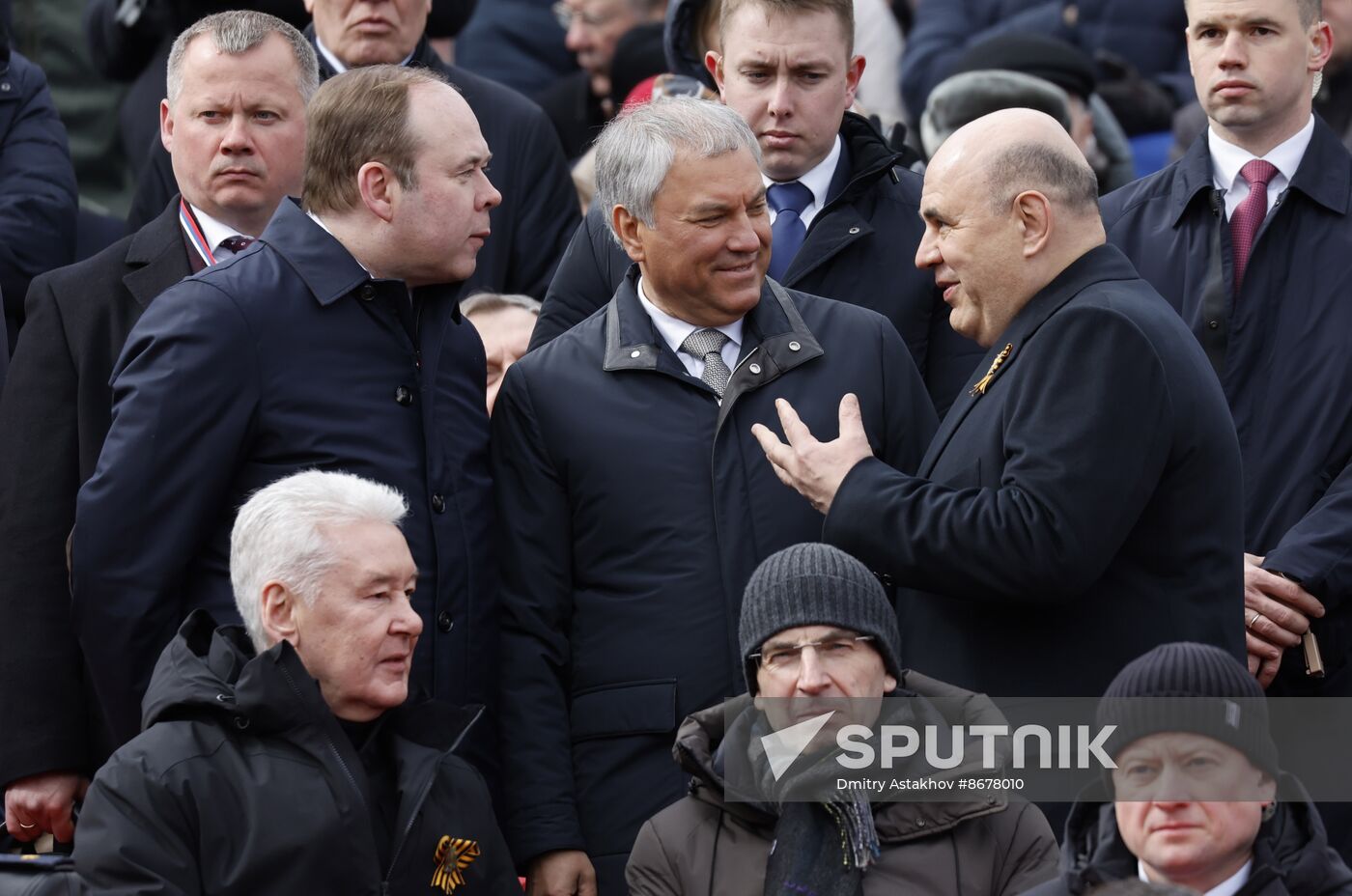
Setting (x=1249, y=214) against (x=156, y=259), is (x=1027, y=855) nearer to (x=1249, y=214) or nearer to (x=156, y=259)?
(x=1249, y=214)

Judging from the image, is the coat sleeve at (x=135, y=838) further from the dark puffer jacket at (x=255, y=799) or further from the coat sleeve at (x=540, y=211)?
the coat sleeve at (x=540, y=211)

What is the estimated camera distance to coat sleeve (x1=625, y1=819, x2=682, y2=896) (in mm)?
4523

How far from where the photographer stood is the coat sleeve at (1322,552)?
5.46 metres

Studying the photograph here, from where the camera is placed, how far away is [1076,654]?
463cm

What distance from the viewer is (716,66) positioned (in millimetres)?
6449

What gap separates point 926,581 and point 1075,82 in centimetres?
407

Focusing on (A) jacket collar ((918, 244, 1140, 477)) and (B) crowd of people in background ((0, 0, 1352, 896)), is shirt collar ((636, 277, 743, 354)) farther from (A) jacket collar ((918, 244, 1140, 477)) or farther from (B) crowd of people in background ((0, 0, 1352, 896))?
(A) jacket collar ((918, 244, 1140, 477))

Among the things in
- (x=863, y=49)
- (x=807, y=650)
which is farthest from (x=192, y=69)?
(x=863, y=49)

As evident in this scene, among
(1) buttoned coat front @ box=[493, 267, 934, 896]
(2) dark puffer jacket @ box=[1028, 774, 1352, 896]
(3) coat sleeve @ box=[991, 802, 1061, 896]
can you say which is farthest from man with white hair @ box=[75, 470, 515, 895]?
(2) dark puffer jacket @ box=[1028, 774, 1352, 896]

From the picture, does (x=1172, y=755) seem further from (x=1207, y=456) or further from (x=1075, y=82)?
(x=1075, y=82)

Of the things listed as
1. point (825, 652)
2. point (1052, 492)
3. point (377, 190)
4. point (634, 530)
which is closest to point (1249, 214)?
point (1052, 492)

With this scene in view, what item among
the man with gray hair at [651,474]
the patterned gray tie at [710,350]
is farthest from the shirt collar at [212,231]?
the patterned gray tie at [710,350]

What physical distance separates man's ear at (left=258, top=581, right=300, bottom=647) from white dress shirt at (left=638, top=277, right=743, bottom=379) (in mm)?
1103

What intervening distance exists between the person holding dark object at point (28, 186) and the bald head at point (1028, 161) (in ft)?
9.91
